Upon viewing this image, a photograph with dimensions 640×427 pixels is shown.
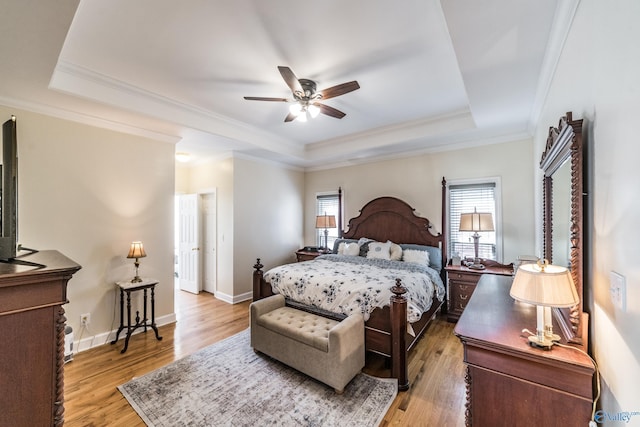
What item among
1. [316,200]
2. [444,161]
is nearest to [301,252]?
[316,200]

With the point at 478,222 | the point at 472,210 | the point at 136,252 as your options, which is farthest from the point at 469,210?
the point at 136,252

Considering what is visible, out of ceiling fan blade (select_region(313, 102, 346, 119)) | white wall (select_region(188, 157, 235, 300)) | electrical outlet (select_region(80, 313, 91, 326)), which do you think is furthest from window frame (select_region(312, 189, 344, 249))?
electrical outlet (select_region(80, 313, 91, 326))

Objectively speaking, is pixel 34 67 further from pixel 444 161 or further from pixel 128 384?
pixel 444 161

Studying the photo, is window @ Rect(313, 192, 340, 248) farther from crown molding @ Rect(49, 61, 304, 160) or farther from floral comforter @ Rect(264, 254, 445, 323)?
crown molding @ Rect(49, 61, 304, 160)

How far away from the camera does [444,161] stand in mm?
4410

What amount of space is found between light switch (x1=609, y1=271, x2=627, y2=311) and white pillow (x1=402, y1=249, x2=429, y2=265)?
3.01 meters

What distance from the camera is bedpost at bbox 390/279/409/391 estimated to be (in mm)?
2404

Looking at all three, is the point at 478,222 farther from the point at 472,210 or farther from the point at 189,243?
the point at 189,243

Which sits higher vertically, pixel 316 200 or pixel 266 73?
pixel 266 73

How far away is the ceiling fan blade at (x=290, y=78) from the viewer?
213 centimetres

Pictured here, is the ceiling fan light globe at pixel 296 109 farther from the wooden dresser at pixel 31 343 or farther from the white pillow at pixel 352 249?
the white pillow at pixel 352 249

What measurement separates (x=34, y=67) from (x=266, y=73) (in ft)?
6.00

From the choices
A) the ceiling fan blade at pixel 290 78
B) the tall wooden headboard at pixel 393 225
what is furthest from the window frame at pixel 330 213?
the ceiling fan blade at pixel 290 78

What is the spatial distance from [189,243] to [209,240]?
1.69 feet
